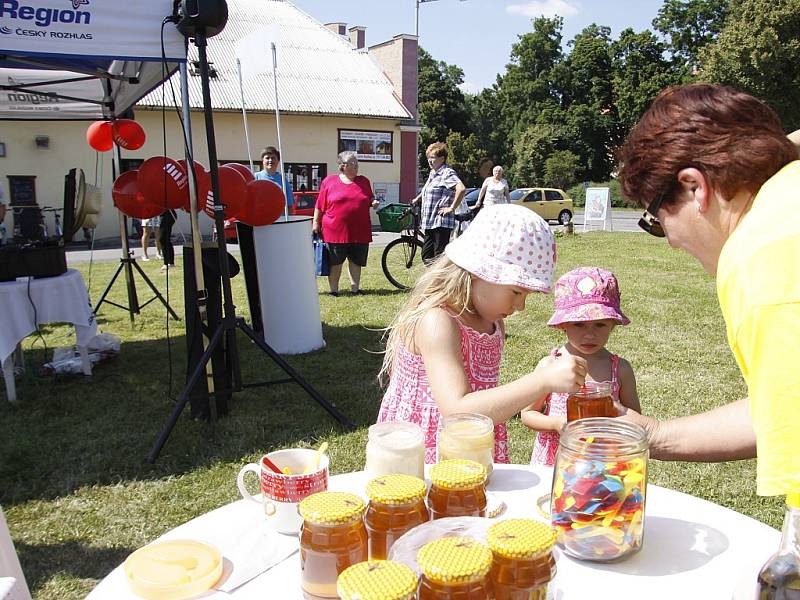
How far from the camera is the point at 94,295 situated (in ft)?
30.9

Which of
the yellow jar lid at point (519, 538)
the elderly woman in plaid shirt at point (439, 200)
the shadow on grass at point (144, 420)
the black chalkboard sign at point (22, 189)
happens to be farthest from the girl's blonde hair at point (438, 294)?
the black chalkboard sign at point (22, 189)

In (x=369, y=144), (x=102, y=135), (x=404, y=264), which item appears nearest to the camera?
(x=102, y=135)

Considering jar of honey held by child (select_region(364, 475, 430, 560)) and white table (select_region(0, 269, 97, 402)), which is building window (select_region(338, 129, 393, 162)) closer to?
white table (select_region(0, 269, 97, 402))

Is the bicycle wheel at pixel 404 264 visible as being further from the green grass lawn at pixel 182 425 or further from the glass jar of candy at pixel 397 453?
the glass jar of candy at pixel 397 453

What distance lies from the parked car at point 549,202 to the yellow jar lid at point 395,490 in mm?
23373

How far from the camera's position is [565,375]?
5.06 ft

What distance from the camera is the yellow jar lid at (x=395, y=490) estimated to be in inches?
41.5

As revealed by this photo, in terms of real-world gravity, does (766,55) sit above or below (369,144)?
above

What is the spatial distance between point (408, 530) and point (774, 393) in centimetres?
60

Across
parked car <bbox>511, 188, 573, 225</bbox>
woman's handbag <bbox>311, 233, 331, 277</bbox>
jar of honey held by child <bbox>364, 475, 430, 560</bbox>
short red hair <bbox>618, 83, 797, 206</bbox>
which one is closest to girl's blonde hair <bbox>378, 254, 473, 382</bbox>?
short red hair <bbox>618, 83, 797, 206</bbox>

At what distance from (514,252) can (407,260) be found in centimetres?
874

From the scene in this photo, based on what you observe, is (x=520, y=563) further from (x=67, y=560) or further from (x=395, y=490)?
(x=67, y=560)

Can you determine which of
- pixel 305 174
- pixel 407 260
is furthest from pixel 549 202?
pixel 407 260

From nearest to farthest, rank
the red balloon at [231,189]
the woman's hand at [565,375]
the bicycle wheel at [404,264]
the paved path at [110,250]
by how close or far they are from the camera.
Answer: the woman's hand at [565,375], the red balloon at [231,189], the bicycle wheel at [404,264], the paved path at [110,250]
